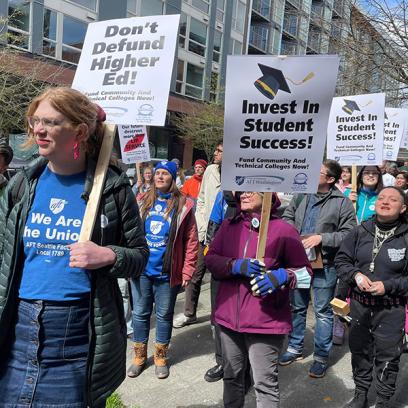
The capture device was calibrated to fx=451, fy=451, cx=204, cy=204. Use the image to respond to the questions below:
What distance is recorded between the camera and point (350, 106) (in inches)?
209

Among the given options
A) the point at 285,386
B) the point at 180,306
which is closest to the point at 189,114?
the point at 180,306

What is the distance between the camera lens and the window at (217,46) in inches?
1195

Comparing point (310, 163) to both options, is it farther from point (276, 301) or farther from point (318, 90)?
point (276, 301)

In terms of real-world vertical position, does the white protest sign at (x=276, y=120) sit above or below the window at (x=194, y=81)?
below

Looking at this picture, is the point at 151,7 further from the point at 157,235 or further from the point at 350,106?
the point at 157,235

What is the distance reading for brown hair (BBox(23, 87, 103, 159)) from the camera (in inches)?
74.0

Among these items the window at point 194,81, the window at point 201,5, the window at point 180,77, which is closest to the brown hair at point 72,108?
the window at point 180,77

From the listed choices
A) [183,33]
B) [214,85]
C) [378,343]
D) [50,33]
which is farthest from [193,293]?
[214,85]

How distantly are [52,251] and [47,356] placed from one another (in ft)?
1.47

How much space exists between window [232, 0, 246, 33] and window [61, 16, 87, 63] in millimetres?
14170

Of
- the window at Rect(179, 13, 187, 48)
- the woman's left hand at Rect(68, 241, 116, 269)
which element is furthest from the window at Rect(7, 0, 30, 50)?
the woman's left hand at Rect(68, 241, 116, 269)

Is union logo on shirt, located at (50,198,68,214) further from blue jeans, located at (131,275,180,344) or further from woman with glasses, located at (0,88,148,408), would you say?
blue jeans, located at (131,275,180,344)

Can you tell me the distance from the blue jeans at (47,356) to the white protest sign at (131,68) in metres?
1.35

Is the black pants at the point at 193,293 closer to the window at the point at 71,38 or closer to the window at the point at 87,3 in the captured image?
the window at the point at 71,38
